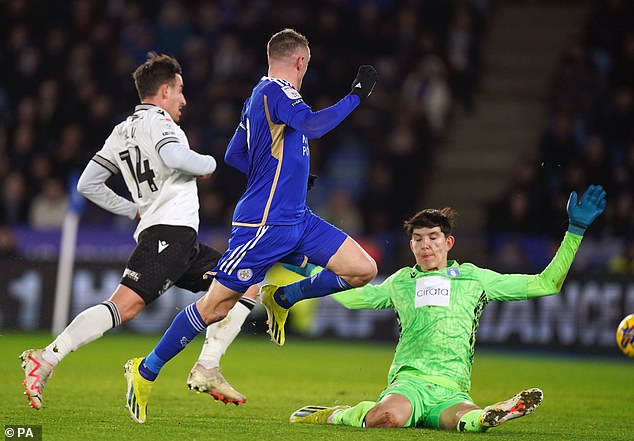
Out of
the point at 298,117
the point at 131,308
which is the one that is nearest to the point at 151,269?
the point at 131,308

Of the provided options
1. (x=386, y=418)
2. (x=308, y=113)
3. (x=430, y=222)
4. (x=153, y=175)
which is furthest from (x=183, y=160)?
(x=386, y=418)

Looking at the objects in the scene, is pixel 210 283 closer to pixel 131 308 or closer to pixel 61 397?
pixel 131 308

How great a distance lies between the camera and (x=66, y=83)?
17.3 metres

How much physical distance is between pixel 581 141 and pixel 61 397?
9.91 meters

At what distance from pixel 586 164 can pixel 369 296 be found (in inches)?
353

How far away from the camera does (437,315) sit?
6504 mm

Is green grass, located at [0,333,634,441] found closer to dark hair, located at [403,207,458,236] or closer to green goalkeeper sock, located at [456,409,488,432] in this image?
green goalkeeper sock, located at [456,409,488,432]

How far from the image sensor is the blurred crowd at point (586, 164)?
14.4 meters

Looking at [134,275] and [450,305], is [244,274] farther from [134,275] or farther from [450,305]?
[450,305]

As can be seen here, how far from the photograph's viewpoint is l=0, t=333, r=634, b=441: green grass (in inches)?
241

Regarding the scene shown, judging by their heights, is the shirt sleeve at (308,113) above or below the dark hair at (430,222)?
above

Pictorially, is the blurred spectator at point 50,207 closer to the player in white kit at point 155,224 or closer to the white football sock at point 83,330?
the player in white kit at point 155,224

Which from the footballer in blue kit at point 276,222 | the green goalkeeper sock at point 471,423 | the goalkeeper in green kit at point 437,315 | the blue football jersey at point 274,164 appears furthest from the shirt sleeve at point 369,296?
the green goalkeeper sock at point 471,423

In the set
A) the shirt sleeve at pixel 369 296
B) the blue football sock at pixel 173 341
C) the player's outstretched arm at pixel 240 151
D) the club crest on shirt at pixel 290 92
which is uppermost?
the club crest on shirt at pixel 290 92
